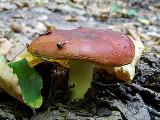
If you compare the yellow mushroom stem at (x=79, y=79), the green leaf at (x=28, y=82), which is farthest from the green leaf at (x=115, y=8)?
the green leaf at (x=28, y=82)

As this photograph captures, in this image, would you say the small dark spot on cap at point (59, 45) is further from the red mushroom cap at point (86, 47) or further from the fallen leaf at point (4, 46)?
the fallen leaf at point (4, 46)

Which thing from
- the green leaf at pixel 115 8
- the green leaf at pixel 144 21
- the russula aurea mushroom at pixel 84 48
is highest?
the russula aurea mushroom at pixel 84 48

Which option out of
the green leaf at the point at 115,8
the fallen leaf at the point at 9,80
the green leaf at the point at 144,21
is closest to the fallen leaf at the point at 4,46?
the fallen leaf at the point at 9,80

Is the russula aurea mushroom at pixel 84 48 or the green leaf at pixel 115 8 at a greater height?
the russula aurea mushroom at pixel 84 48

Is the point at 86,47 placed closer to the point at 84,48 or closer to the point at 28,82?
the point at 84,48

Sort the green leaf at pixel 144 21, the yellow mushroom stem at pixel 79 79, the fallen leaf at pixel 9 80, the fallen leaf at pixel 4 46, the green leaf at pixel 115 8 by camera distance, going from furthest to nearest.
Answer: the green leaf at pixel 115 8 → the green leaf at pixel 144 21 → the fallen leaf at pixel 4 46 → the yellow mushroom stem at pixel 79 79 → the fallen leaf at pixel 9 80

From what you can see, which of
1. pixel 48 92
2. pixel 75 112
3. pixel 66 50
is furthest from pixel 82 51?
pixel 48 92

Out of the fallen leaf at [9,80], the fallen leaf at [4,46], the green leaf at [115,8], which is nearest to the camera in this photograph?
the fallen leaf at [9,80]

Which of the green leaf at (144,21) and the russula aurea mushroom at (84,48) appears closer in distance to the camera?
the russula aurea mushroom at (84,48)

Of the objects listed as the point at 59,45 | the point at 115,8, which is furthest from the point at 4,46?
the point at 115,8
